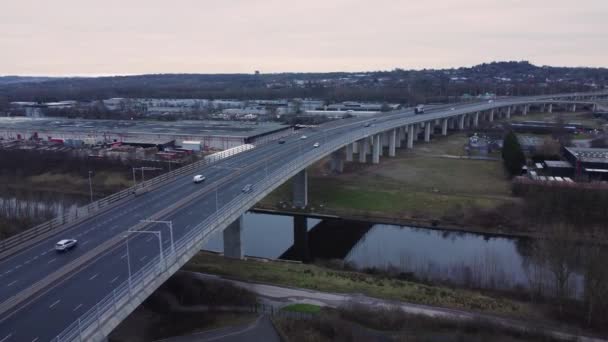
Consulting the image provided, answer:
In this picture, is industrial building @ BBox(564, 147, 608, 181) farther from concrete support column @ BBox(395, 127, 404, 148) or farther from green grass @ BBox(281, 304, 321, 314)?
green grass @ BBox(281, 304, 321, 314)

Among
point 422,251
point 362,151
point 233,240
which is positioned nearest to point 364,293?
point 233,240

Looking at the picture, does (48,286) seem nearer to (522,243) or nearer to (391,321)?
(391,321)

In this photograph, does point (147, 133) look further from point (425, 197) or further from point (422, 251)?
point (422, 251)

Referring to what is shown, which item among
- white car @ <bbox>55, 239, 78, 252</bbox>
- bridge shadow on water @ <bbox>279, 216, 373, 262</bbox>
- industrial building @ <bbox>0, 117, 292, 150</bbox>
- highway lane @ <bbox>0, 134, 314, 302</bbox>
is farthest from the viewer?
industrial building @ <bbox>0, 117, 292, 150</bbox>

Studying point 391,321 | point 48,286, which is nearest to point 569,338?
point 391,321

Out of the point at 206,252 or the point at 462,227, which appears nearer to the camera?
the point at 206,252

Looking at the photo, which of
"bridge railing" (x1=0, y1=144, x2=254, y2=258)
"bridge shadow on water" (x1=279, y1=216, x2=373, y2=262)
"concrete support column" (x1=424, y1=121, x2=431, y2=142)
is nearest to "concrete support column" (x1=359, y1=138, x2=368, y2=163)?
"concrete support column" (x1=424, y1=121, x2=431, y2=142)

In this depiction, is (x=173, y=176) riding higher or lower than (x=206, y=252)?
higher
